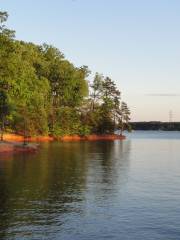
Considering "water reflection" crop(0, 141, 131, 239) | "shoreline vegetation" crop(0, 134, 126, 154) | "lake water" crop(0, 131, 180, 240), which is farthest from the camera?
"shoreline vegetation" crop(0, 134, 126, 154)

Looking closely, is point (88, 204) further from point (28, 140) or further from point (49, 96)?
point (49, 96)

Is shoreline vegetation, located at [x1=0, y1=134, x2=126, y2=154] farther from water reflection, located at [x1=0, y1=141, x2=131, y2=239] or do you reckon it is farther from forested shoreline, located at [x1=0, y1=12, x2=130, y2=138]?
water reflection, located at [x1=0, y1=141, x2=131, y2=239]

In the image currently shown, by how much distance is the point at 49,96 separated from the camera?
14075 centimetres

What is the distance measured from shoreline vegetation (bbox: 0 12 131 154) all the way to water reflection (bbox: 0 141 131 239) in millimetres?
25172

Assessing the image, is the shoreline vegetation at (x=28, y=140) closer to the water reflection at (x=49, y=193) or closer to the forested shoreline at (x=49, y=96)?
the forested shoreline at (x=49, y=96)

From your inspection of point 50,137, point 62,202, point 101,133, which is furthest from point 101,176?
point 101,133

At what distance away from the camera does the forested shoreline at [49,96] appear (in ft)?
271

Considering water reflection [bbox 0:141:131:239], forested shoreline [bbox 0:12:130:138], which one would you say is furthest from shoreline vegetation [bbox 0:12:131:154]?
water reflection [bbox 0:141:131:239]

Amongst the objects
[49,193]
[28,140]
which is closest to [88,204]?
[49,193]

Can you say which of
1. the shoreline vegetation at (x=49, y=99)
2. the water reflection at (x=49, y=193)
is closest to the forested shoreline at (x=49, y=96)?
the shoreline vegetation at (x=49, y=99)

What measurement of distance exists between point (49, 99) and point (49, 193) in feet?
342

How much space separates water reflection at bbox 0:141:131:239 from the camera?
86.0 ft

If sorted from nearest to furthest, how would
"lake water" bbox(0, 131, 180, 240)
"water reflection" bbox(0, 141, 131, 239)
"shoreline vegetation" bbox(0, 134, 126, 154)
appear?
"lake water" bbox(0, 131, 180, 240) < "water reflection" bbox(0, 141, 131, 239) < "shoreline vegetation" bbox(0, 134, 126, 154)

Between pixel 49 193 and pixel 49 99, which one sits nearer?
pixel 49 193
